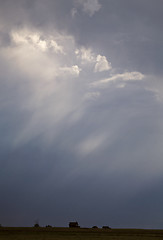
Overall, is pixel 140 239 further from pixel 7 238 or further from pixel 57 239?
pixel 7 238

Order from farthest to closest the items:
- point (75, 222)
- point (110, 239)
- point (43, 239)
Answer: point (75, 222) < point (110, 239) < point (43, 239)

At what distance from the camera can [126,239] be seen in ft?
137

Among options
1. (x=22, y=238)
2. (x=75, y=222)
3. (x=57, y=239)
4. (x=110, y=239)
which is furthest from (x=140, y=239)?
(x=75, y=222)

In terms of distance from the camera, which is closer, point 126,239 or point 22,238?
point 22,238

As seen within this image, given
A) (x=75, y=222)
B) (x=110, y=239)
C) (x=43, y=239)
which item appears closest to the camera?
(x=43, y=239)

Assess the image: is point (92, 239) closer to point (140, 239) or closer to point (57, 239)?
point (57, 239)

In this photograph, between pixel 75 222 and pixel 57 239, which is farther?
pixel 75 222

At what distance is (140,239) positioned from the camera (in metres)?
42.0

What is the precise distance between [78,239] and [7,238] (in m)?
11.4

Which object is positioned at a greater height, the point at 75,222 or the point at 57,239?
the point at 75,222

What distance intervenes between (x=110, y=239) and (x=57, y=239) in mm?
9046

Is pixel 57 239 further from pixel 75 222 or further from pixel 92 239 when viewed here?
pixel 75 222

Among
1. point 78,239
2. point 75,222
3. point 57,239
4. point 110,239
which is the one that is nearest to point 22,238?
point 57,239

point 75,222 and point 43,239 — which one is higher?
point 75,222
